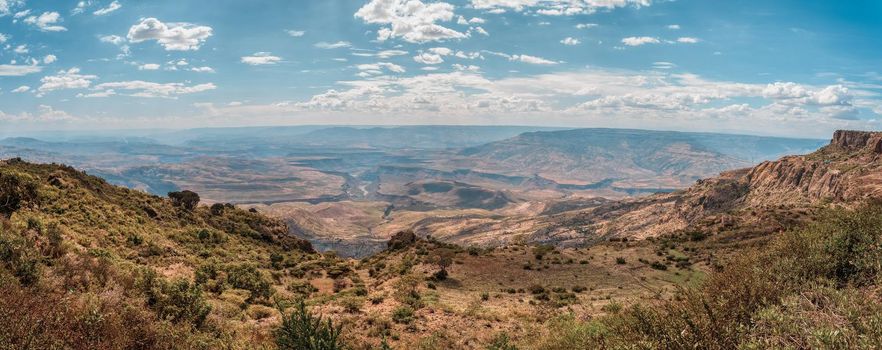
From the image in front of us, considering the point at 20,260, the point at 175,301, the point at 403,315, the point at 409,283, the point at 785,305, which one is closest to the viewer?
the point at 785,305

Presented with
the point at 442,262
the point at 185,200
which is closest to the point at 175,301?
the point at 442,262

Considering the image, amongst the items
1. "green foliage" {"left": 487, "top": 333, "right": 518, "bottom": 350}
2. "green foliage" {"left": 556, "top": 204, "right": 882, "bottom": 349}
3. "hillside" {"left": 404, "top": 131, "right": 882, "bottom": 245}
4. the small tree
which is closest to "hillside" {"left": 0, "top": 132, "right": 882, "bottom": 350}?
"green foliage" {"left": 556, "top": 204, "right": 882, "bottom": 349}

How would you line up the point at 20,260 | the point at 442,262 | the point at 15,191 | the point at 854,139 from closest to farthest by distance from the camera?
1. the point at 20,260
2. the point at 15,191
3. the point at 442,262
4. the point at 854,139

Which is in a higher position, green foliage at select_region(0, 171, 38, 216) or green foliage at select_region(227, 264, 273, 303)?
green foliage at select_region(0, 171, 38, 216)

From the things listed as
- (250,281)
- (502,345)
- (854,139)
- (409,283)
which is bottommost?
(409,283)

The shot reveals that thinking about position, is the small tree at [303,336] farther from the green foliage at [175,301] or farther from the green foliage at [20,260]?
the green foliage at [20,260]

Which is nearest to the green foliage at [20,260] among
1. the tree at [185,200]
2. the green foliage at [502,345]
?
the green foliage at [502,345]

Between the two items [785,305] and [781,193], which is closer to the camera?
[785,305]

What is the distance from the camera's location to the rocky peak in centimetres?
9894

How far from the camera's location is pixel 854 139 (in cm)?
11044

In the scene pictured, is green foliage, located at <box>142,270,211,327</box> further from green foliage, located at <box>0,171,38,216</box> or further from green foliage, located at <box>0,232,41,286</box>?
green foliage, located at <box>0,171,38,216</box>

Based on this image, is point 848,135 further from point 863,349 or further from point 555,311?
point 863,349

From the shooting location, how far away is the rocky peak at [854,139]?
98.9 m

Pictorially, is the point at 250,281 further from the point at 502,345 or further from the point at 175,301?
the point at 502,345
